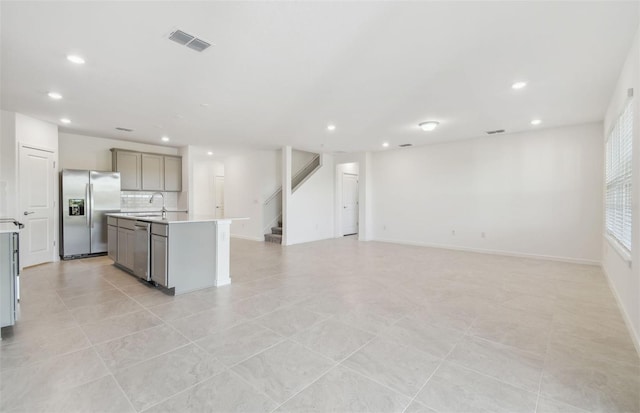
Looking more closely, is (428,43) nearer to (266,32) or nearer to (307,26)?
(307,26)

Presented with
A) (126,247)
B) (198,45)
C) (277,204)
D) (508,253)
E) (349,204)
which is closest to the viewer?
(198,45)

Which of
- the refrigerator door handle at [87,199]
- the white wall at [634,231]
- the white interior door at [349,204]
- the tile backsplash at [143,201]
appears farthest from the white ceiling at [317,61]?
the white interior door at [349,204]

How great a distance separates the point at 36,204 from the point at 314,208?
5895mm

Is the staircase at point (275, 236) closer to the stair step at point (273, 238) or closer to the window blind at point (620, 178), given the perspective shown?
the stair step at point (273, 238)

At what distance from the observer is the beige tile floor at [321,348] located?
5.72 ft

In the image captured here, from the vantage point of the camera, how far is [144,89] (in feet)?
12.2

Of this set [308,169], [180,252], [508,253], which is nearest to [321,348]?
[180,252]

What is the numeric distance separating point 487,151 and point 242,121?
17.2 ft

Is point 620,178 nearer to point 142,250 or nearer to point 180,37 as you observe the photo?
point 180,37

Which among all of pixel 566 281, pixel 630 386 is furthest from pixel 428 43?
pixel 566 281

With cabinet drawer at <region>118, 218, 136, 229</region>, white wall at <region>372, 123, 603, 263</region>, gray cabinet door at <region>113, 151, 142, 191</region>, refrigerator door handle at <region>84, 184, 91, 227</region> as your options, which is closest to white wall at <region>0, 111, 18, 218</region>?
refrigerator door handle at <region>84, 184, 91, 227</region>

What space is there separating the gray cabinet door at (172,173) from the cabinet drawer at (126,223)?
273cm

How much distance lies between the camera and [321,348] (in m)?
2.32

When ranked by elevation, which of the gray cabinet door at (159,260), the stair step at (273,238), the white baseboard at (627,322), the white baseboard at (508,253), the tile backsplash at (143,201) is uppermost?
the tile backsplash at (143,201)
